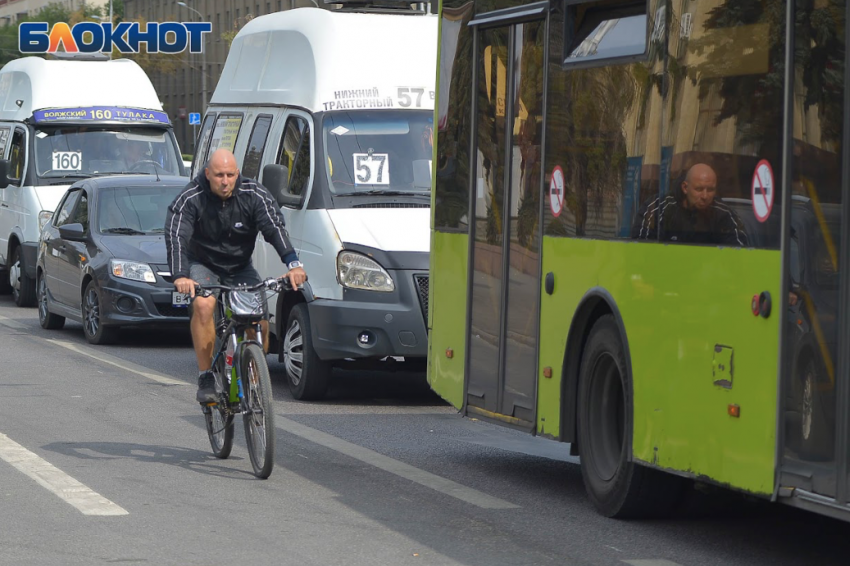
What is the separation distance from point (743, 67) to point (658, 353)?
4.38ft

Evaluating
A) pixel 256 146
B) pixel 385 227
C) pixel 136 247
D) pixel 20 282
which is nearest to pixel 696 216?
pixel 385 227

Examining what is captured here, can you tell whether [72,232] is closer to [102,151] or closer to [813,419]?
[102,151]

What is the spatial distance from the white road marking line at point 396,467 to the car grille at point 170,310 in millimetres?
5307

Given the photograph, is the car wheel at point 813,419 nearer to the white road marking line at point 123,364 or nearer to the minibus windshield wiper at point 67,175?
the white road marking line at point 123,364

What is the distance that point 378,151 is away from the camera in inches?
508

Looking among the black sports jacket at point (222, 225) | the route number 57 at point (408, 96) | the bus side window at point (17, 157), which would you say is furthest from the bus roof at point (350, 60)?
the bus side window at point (17, 157)

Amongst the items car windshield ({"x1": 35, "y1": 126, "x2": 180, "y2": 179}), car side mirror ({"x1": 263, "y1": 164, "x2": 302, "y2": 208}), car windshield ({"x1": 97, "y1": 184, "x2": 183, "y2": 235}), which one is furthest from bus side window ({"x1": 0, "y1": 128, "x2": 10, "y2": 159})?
car side mirror ({"x1": 263, "y1": 164, "x2": 302, "y2": 208})

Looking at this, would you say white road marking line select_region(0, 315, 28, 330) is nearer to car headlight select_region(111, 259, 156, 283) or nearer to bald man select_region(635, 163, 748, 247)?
car headlight select_region(111, 259, 156, 283)

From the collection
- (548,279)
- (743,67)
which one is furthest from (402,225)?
(743,67)

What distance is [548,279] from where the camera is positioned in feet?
26.9

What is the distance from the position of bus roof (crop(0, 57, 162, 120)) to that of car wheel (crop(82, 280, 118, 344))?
22.1ft

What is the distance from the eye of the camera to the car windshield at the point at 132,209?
17.3 metres

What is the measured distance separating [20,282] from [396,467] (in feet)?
45.5

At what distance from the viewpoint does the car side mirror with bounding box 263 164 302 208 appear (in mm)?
12469
